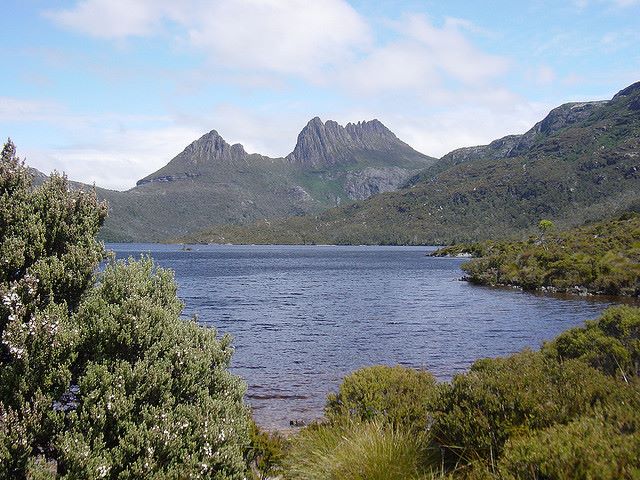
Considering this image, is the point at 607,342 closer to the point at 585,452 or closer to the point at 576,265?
the point at 585,452

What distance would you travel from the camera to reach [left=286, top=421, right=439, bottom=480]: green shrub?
26.6 ft

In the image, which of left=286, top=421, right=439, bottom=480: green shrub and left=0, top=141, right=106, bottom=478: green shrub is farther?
left=286, top=421, right=439, bottom=480: green shrub

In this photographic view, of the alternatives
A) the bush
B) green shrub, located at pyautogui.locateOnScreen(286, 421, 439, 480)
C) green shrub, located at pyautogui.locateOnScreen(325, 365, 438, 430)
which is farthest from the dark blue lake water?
the bush

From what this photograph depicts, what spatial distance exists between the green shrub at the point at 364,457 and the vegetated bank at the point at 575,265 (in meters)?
69.2

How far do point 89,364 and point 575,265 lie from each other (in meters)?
83.3

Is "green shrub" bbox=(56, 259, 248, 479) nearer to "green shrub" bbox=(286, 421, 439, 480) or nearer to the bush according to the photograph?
"green shrub" bbox=(286, 421, 439, 480)

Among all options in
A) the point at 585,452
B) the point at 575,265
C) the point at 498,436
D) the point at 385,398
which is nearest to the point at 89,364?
the point at 498,436

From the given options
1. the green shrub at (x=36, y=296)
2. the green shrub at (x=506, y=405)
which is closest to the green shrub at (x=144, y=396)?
Answer: the green shrub at (x=36, y=296)

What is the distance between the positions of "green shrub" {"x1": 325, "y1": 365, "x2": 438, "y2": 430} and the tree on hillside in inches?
139

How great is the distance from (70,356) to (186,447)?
2.42 m

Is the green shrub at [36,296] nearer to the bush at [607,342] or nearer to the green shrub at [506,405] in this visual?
the green shrub at [506,405]

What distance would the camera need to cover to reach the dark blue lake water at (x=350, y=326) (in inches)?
1160

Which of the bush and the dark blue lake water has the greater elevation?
the bush

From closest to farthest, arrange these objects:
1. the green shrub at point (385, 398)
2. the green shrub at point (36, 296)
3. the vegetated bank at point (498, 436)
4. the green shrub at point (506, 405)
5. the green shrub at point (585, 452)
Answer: the green shrub at point (585, 452), the vegetated bank at point (498, 436), the green shrub at point (36, 296), the green shrub at point (506, 405), the green shrub at point (385, 398)
